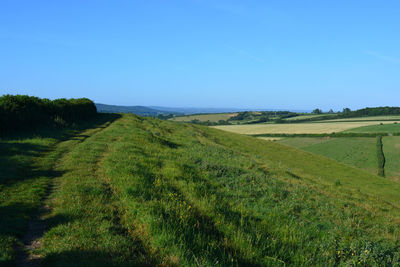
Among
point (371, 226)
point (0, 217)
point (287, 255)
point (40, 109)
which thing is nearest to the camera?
point (287, 255)

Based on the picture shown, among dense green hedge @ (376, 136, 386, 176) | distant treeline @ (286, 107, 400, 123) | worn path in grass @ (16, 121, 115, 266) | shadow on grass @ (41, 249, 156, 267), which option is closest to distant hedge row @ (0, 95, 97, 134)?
worn path in grass @ (16, 121, 115, 266)

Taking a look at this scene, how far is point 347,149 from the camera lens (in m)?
72.8

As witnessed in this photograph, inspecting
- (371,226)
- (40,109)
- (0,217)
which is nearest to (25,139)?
(40,109)

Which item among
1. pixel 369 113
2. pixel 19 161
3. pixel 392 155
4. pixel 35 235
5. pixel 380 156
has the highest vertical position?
pixel 369 113

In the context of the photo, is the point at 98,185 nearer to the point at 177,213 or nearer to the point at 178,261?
the point at 177,213

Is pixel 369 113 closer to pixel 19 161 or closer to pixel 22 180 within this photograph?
pixel 19 161

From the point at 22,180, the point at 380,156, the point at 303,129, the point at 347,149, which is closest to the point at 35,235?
the point at 22,180

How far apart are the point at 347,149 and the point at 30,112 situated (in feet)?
251

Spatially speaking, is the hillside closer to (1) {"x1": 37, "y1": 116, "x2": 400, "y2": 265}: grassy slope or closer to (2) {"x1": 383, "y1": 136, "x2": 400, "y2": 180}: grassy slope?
(1) {"x1": 37, "y1": 116, "x2": 400, "y2": 265}: grassy slope

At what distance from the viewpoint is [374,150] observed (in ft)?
231

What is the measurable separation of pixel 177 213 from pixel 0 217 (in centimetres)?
406

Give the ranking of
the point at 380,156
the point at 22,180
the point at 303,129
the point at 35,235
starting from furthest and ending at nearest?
the point at 303,129
the point at 380,156
the point at 22,180
the point at 35,235

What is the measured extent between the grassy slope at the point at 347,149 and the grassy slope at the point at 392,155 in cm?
247

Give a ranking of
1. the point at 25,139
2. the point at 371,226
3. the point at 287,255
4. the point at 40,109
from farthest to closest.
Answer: the point at 40,109
the point at 25,139
the point at 371,226
the point at 287,255
